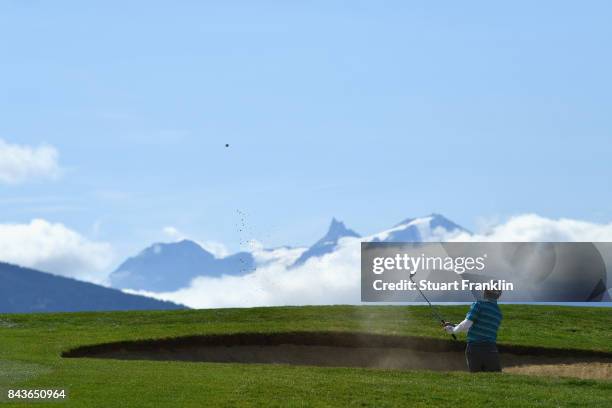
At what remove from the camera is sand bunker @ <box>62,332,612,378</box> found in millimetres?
37656

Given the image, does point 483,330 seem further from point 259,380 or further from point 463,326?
point 259,380

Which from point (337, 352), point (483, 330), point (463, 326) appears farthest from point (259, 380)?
point (337, 352)

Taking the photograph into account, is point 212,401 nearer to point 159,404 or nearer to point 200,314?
point 159,404

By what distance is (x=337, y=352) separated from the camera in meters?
38.8

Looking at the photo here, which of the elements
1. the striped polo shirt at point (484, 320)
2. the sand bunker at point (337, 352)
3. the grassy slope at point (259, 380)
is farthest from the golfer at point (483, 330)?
the sand bunker at point (337, 352)

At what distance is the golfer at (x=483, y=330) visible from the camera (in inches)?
1115

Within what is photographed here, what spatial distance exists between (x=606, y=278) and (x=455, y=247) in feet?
30.9

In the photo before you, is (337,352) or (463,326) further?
(337,352)

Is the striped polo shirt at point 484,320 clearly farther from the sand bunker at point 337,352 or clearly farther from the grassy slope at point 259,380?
the sand bunker at point 337,352

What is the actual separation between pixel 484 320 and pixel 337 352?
11.4m

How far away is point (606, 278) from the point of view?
197ft

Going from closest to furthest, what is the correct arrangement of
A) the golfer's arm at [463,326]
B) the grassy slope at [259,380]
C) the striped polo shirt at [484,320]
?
the grassy slope at [259,380] → the golfer's arm at [463,326] → the striped polo shirt at [484,320]

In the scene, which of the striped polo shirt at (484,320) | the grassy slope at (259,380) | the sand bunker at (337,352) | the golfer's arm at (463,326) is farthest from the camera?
the sand bunker at (337,352)

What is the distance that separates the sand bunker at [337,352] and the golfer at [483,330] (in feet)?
26.5
